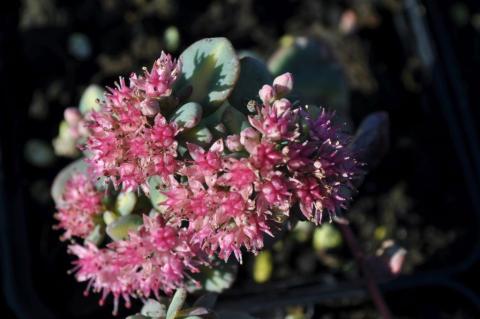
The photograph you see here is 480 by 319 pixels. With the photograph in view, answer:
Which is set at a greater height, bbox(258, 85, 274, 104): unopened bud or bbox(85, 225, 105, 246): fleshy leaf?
bbox(258, 85, 274, 104): unopened bud

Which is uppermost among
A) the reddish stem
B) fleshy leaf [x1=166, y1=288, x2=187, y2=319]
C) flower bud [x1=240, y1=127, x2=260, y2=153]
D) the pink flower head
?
the pink flower head

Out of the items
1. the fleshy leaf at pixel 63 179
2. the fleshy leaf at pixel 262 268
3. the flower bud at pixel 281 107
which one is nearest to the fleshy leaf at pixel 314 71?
the fleshy leaf at pixel 262 268

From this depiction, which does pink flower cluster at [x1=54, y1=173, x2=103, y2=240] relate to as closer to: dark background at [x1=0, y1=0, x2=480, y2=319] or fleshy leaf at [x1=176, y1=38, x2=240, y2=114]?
fleshy leaf at [x1=176, y1=38, x2=240, y2=114]

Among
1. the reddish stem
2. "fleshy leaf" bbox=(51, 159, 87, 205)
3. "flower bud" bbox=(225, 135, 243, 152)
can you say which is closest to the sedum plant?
"flower bud" bbox=(225, 135, 243, 152)

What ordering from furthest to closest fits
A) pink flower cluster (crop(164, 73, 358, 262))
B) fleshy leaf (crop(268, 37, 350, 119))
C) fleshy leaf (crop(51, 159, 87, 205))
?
fleshy leaf (crop(268, 37, 350, 119)), fleshy leaf (crop(51, 159, 87, 205)), pink flower cluster (crop(164, 73, 358, 262))

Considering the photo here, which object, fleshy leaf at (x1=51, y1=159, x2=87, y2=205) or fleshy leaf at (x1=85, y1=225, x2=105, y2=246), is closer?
fleshy leaf at (x1=85, y1=225, x2=105, y2=246)

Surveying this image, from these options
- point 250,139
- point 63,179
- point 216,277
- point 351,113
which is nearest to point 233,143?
point 250,139

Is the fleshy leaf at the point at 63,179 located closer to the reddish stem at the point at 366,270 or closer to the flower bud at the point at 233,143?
the flower bud at the point at 233,143
